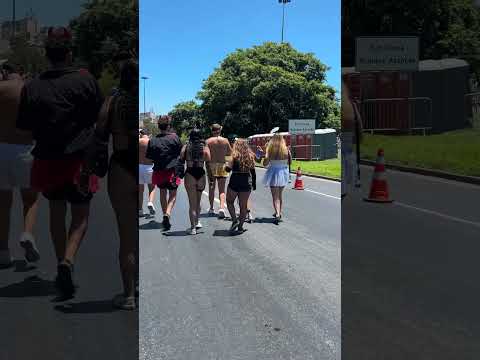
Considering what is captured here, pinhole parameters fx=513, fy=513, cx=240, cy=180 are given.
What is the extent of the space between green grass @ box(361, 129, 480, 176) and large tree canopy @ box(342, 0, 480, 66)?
0.28m

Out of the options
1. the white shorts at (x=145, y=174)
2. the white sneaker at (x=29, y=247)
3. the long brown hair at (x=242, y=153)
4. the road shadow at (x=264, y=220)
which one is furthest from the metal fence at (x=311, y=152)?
the white sneaker at (x=29, y=247)

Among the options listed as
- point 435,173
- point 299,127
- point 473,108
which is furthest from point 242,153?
point 473,108

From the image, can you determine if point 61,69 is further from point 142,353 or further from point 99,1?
point 142,353

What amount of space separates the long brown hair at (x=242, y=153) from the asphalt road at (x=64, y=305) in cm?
47

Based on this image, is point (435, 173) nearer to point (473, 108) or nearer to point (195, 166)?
point (473, 108)

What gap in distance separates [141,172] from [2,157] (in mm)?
430

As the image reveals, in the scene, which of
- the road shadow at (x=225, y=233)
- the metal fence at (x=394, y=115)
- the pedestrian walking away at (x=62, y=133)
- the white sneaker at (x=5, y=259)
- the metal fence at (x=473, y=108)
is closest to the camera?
the pedestrian walking away at (x=62, y=133)

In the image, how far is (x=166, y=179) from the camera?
1789 millimetres

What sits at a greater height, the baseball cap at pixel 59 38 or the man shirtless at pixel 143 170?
the baseball cap at pixel 59 38

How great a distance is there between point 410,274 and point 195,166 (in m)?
0.91

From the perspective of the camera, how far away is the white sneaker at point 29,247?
1.64 meters

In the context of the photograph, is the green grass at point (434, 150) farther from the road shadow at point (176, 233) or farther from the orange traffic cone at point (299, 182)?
the road shadow at point (176, 233)

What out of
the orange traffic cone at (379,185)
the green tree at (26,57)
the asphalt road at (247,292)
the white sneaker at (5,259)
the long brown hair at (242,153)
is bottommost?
the asphalt road at (247,292)

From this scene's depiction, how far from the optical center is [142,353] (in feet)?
6.50
